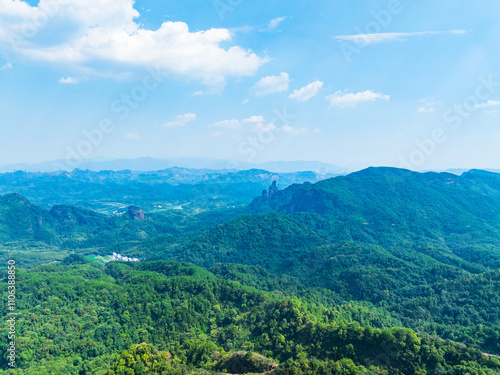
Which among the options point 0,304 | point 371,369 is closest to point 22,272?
point 0,304

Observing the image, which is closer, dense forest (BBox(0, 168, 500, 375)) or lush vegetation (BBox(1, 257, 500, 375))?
lush vegetation (BBox(1, 257, 500, 375))

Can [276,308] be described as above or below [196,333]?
above

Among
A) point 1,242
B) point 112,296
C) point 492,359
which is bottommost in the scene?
point 1,242

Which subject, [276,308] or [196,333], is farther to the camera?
[196,333]

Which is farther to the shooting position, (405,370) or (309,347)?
(309,347)

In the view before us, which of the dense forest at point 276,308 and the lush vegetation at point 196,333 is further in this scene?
the dense forest at point 276,308

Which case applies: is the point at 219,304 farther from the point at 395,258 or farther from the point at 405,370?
the point at 395,258

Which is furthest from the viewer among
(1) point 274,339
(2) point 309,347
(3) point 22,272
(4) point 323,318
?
(3) point 22,272

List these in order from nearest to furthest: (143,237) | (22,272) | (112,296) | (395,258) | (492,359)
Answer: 1. (492,359)
2. (112,296)
3. (22,272)
4. (395,258)
5. (143,237)

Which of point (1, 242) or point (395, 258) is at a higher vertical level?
point (395, 258)
